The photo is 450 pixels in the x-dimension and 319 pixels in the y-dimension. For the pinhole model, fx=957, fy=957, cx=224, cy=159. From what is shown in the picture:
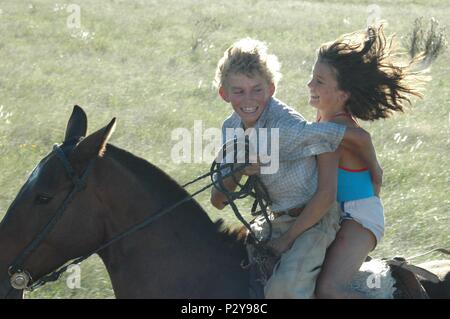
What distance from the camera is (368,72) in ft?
17.1

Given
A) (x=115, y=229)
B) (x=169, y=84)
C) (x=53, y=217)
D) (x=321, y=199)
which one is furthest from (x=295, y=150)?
(x=169, y=84)

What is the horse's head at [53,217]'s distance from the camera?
468 centimetres

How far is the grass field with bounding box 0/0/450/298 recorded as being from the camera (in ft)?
34.0

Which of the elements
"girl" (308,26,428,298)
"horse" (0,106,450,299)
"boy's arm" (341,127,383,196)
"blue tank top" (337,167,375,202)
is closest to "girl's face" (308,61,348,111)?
"girl" (308,26,428,298)

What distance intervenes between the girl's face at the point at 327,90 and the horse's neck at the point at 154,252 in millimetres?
960

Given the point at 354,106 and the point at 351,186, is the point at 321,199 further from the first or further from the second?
the point at 354,106

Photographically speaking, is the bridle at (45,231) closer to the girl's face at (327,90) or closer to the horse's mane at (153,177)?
the horse's mane at (153,177)

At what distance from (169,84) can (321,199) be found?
38.7 feet

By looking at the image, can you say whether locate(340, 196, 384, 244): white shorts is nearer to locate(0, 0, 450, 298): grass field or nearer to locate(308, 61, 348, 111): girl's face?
locate(308, 61, 348, 111): girl's face

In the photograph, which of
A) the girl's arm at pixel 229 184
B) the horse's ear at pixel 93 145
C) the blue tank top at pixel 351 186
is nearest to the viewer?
the horse's ear at pixel 93 145

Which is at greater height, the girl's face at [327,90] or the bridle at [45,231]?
the girl's face at [327,90]

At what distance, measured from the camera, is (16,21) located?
21547 millimetres

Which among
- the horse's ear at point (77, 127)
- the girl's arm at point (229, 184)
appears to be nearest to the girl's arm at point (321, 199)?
the girl's arm at point (229, 184)
